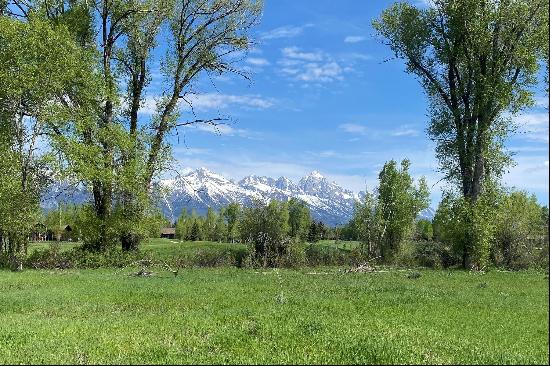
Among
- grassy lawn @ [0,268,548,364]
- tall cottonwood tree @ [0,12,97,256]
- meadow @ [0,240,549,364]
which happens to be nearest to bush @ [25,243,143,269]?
tall cottonwood tree @ [0,12,97,256]

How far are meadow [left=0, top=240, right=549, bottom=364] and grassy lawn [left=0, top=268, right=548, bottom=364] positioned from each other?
3cm

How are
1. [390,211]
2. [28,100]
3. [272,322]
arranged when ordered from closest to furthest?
[272,322] < [28,100] < [390,211]

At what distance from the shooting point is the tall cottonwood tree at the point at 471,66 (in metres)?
39.2

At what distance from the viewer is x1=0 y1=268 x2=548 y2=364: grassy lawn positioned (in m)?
9.68

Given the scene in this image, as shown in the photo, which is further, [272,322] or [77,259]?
[77,259]

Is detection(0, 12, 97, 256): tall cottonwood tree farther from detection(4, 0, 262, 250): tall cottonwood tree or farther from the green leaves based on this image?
the green leaves

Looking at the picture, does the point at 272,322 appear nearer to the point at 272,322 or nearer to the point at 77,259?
the point at 272,322

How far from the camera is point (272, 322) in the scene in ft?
44.5

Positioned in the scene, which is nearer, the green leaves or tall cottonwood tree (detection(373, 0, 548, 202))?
tall cottonwood tree (detection(373, 0, 548, 202))

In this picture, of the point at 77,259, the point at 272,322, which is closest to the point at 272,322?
the point at 272,322

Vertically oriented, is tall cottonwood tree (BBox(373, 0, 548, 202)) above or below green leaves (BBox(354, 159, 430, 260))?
above

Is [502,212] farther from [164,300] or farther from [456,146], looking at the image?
[164,300]

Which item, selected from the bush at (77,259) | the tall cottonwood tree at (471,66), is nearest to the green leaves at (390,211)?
the tall cottonwood tree at (471,66)

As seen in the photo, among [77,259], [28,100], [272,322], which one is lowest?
[77,259]
